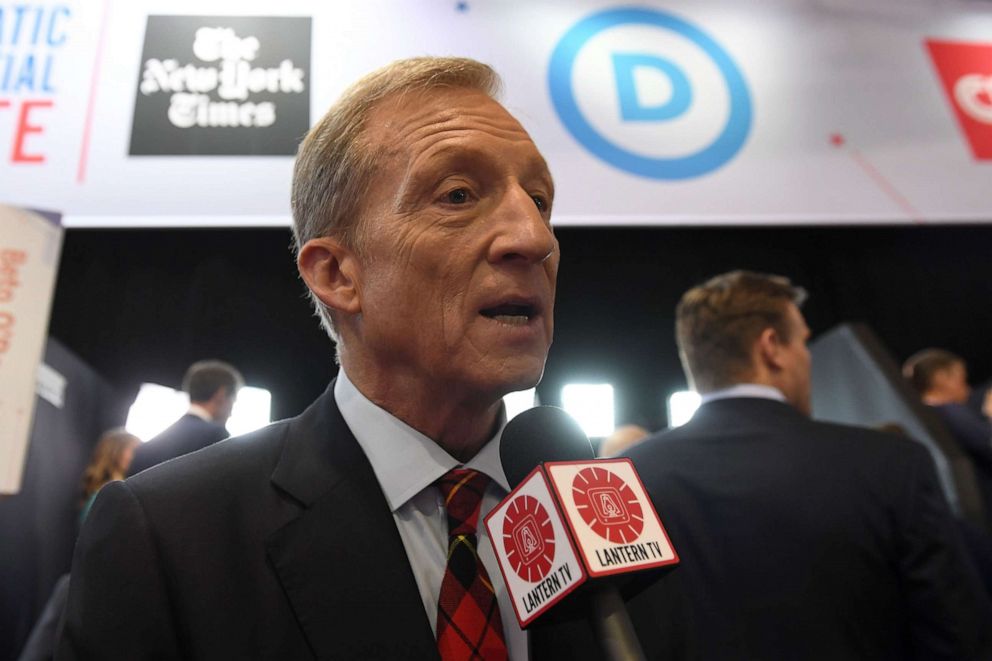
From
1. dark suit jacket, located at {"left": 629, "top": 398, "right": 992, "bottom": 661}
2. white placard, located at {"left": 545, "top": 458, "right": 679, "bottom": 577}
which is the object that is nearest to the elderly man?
white placard, located at {"left": 545, "top": 458, "right": 679, "bottom": 577}

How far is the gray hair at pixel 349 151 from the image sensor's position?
115 cm

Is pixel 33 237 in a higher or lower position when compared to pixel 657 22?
lower

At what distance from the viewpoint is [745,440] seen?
1905 millimetres

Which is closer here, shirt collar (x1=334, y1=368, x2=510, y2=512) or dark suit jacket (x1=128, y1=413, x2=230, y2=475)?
shirt collar (x1=334, y1=368, x2=510, y2=512)

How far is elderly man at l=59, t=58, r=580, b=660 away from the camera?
2.91 ft

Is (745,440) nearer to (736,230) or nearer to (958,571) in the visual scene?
(958,571)

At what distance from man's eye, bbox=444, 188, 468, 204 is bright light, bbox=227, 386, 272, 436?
6.68m

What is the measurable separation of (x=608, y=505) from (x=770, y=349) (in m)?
1.54

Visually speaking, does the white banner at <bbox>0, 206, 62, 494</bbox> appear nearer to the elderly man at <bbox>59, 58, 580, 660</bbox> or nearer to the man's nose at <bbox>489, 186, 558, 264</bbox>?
the elderly man at <bbox>59, 58, 580, 660</bbox>

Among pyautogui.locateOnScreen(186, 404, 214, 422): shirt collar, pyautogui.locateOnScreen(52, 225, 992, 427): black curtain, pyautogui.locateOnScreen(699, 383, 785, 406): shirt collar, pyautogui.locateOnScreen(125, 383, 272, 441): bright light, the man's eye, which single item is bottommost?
pyautogui.locateOnScreen(699, 383, 785, 406): shirt collar

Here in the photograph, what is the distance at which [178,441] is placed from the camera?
342cm

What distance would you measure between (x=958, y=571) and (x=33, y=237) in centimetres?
238

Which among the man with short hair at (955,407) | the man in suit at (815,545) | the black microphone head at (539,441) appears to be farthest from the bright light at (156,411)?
the black microphone head at (539,441)

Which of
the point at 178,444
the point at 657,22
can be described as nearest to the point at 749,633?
the point at 657,22
